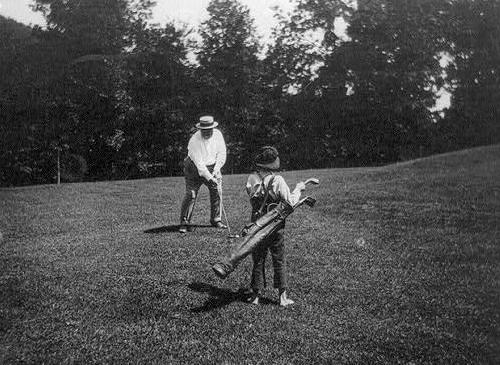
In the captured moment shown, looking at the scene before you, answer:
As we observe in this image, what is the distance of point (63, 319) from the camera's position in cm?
696

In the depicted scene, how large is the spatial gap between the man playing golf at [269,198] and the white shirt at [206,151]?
3668 millimetres

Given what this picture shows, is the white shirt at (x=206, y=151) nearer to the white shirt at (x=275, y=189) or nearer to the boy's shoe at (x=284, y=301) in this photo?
the white shirt at (x=275, y=189)

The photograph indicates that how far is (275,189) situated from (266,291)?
1947 mm

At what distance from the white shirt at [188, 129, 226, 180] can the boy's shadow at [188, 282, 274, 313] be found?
10.6 ft

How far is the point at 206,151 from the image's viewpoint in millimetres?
11188

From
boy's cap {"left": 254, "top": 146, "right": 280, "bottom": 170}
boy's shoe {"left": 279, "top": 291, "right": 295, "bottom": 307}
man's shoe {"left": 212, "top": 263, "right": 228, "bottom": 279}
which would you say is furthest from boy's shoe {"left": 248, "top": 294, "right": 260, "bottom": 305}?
boy's cap {"left": 254, "top": 146, "right": 280, "bottom": 170}

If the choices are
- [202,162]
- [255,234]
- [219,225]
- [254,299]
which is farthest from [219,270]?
[219,225]

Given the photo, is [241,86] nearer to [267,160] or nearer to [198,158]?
[198,158]

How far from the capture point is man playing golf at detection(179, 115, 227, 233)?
1102 centimetres

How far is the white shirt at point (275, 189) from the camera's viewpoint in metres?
7.07

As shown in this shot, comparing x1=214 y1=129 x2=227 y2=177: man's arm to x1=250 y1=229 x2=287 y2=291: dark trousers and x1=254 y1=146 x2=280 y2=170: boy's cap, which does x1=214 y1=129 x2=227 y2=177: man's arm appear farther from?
x1=250 y1=229 x2=287 y2=291: dark trousers

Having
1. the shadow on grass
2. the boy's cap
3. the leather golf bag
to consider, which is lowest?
the shadow on grass

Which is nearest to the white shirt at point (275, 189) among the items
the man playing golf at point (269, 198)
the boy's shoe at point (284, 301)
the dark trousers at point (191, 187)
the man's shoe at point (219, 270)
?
the man playing golf at point (269, 198)

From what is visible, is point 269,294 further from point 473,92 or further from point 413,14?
point 413,14
